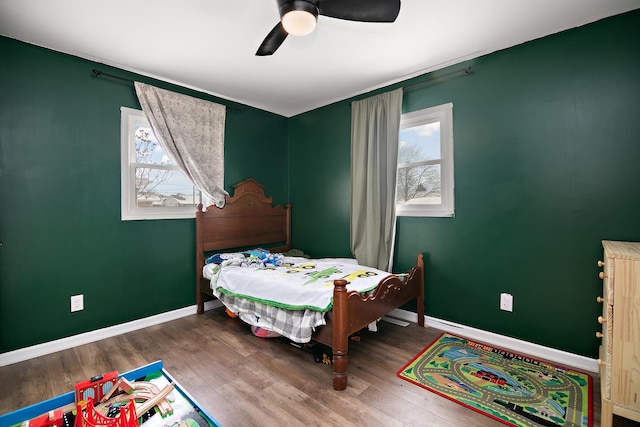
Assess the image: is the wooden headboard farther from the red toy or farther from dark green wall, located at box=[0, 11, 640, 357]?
the red toy

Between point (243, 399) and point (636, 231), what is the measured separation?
2.84 metres

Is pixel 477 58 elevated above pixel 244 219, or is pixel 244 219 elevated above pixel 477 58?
pixel 477 58

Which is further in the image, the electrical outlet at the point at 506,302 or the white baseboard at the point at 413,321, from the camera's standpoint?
the electrical outlet at the point at 506,302

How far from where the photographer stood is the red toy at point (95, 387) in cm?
148

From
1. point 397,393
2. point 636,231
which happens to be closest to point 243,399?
point 397,393

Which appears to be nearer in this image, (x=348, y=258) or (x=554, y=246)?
(x=554, y=246)

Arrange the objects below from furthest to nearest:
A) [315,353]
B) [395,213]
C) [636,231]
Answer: [395,213] → [315,353] → [636,231]

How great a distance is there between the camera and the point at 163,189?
324 centimetres

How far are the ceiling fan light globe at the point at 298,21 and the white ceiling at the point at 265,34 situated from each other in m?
0.66

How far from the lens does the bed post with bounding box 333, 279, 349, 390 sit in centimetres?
202

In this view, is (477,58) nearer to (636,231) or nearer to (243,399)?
(636,231)

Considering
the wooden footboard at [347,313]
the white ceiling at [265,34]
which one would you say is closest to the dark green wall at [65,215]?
the white ceiling at [265,34]

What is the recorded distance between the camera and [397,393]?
1.96 metres

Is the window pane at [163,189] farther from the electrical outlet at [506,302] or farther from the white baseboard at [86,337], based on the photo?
the electrical outlet at [506,302]
